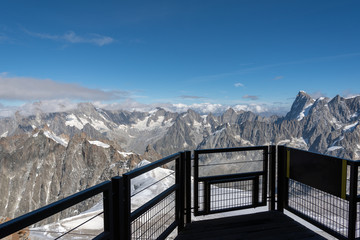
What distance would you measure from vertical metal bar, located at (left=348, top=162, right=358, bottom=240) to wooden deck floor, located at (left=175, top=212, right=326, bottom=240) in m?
0.57

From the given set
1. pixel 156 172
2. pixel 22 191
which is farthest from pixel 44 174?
pixel 156 172

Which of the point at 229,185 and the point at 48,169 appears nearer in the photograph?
the point at 229,185

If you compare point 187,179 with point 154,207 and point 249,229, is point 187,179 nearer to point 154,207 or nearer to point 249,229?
point 154,207

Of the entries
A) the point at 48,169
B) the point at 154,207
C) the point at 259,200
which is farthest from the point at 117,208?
the point at 48,169

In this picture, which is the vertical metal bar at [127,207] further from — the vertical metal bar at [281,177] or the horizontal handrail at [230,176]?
the vertical metal bar at [281,177]

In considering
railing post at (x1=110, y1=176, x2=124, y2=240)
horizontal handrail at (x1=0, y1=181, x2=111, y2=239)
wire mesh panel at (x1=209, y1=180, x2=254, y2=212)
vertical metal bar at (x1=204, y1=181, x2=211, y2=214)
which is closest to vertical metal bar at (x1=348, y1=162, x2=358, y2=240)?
wire mesh panel at (x1=209, y1=180, x2=254, y2=212)

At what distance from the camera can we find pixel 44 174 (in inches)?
6742

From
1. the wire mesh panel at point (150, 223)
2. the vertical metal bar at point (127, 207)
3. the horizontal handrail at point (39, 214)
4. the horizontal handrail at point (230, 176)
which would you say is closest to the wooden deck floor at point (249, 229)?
the wire mesh panel at point (150, 223)

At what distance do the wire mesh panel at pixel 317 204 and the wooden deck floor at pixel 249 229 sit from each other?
1.40 ft

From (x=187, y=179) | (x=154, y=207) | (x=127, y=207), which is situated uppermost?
Answer: (x=127, y=207)

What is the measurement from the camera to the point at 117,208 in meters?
3.60

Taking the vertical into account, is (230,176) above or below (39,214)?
below

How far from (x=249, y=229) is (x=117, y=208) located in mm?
3567

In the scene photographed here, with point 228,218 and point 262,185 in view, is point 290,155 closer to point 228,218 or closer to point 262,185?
point 262,185
